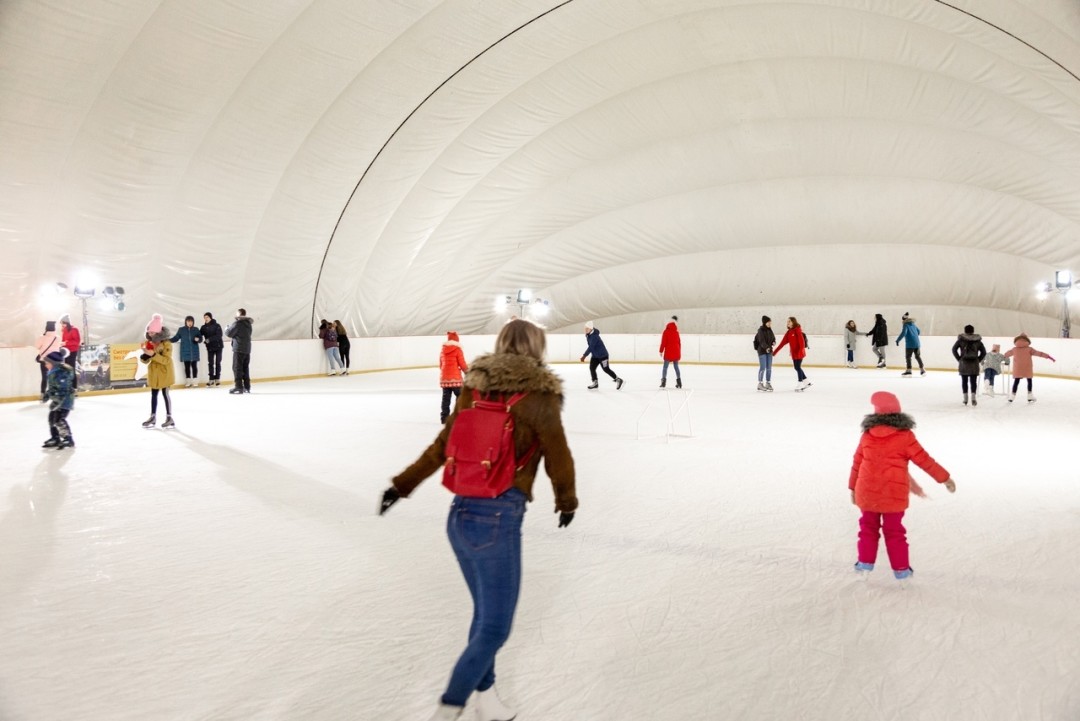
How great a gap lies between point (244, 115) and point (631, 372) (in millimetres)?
13339

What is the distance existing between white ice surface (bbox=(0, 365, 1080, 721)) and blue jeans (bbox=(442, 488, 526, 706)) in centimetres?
41

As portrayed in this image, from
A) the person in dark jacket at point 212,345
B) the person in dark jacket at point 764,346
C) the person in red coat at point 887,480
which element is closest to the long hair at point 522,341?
the person in red coat at point 887,480

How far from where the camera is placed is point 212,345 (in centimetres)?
1762

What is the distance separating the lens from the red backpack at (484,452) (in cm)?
241

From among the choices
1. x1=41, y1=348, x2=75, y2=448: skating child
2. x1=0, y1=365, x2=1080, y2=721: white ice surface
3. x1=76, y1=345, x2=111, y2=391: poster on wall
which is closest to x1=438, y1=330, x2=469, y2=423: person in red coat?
x1=0, y1=365, x2=1080, y2=721: white ice surface

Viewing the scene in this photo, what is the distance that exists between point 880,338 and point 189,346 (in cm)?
2097

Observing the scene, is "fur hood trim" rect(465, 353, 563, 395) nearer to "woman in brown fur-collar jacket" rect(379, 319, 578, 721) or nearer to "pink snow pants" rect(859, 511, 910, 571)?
"woman in brown fur-collar jacket" rect(379, 319, 578, 721)

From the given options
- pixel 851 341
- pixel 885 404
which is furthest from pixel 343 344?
pixel 885 404

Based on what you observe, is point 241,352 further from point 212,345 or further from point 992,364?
point 992,364

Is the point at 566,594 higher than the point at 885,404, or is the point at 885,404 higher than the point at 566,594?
the point at 885,404

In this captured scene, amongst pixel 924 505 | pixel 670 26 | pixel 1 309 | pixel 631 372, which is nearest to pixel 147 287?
pixel 1 309

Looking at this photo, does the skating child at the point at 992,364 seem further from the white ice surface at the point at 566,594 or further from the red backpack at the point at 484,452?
the red backpack at the point at 484,452

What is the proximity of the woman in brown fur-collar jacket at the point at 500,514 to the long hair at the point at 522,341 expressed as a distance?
0.08 feet

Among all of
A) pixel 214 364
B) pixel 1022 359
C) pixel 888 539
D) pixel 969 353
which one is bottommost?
pixel 888 539
